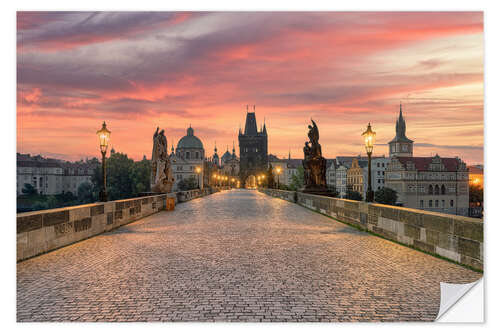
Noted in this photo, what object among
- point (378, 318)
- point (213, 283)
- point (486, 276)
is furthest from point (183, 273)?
point (486, 276)

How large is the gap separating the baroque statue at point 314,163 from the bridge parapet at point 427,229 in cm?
920

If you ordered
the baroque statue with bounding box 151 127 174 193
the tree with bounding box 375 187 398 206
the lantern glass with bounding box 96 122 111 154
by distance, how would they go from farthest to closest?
1. the tree with bounding box 375 187 398 206
2. the baroque statue with bounding box 151 127 174 193
3. the lantern glass with bounding box 96 122 111 154

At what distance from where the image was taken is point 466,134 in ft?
22.4

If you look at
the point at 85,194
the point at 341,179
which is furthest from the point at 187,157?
the point at 85,194

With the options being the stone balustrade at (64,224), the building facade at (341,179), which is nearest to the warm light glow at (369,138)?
the stone balustrade at (64,224)

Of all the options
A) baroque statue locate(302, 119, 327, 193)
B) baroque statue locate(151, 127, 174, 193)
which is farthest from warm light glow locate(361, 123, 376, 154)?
baroque statue locate(151, 127, 174, 193)

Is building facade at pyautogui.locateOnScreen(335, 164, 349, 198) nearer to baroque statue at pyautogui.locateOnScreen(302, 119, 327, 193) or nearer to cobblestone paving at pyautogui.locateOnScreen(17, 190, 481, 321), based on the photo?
baroque statue at pyautogui.locateOnScreen(302, 119, 327, 193)

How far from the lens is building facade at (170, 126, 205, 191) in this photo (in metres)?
152

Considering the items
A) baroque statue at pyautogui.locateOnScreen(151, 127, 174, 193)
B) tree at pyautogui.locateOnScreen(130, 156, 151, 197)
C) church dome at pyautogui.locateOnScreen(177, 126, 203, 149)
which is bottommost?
tree at pyautogui.locateOnScreen(130, 156, 151, 197)

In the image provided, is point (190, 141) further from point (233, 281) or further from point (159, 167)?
point (233, 281)

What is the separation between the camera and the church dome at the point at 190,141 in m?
157

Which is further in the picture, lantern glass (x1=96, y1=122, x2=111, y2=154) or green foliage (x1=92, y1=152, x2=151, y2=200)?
green foliage (x1=92, y1=152, x2=151, y2=200)

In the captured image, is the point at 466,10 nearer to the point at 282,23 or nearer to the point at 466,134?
the point at 466,134

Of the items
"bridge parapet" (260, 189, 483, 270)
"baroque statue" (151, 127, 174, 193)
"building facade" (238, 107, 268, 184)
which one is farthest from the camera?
"building facade" (238, 107, 268, 184)
